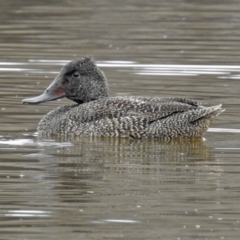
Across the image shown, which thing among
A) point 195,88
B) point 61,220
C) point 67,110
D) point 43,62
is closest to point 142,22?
point 43,62

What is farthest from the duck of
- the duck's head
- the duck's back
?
the duck's head

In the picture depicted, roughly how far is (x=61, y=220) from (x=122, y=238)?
2.54ft

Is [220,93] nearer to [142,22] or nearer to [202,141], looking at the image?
[202,141]

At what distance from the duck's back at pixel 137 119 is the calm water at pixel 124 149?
0.15 metres

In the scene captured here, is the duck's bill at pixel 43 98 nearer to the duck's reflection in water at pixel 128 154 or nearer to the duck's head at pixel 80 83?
the duck's head at pixel 80 83

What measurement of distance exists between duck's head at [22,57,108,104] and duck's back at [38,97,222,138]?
64 centimetres

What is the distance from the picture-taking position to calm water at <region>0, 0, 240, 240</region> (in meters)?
9.52

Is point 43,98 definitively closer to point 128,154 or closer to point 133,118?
point 133,118

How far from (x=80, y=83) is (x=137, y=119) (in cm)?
143

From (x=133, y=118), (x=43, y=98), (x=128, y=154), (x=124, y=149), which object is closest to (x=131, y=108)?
(x=133, y=118)

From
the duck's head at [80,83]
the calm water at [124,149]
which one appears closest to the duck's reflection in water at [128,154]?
the calm water at [124,149]

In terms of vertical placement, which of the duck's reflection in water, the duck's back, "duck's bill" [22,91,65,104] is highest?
"duck's bill" [22,91,65,104]

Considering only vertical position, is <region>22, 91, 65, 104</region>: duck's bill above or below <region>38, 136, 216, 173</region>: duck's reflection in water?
above

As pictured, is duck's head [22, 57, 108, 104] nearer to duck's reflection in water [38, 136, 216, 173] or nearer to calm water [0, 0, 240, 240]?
calm water [0, 0, 240, 240]
